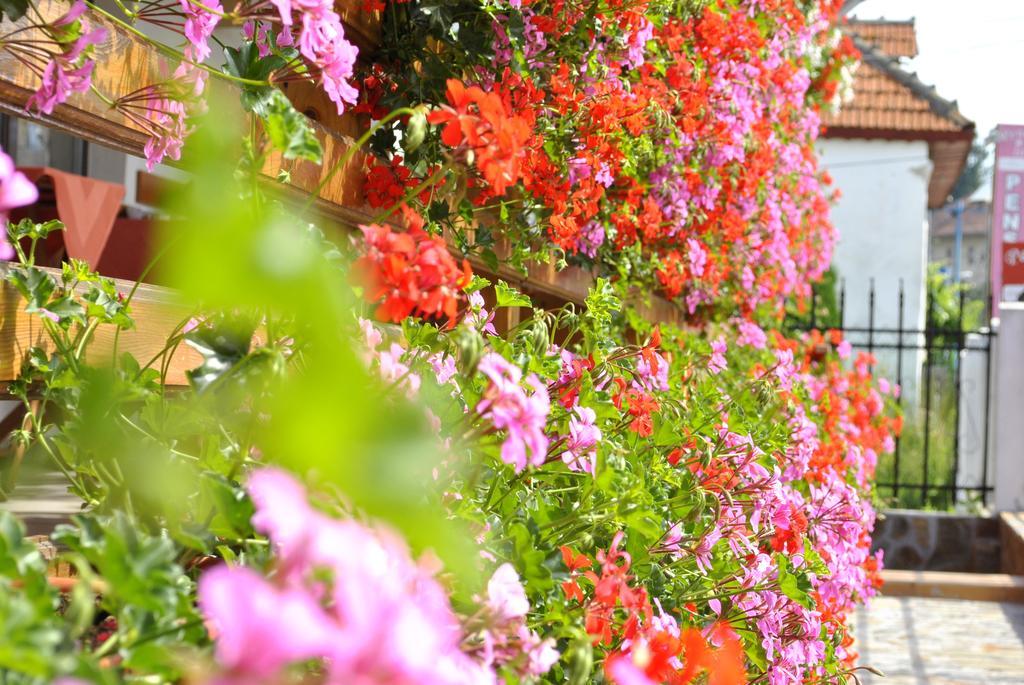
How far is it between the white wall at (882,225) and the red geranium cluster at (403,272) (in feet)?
45.2

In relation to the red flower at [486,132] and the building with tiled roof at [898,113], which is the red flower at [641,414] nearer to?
the red flower at [486,132]

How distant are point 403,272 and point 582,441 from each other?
49cm

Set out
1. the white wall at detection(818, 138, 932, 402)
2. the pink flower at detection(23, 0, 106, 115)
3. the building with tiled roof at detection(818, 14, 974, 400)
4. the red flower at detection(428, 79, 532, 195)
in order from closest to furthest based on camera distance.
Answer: the red flower at detection(428, 79, 532, 195) < the pink flower at detection(23, 0, 106, 115) < the building with tiled roof at detection(818, 14, 974, 400) < the white wall at detection(818, 138, 932, 402)

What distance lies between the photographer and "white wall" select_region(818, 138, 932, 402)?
13.9 meters

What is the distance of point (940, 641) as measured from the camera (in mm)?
4449

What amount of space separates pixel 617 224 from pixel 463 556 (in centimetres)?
261

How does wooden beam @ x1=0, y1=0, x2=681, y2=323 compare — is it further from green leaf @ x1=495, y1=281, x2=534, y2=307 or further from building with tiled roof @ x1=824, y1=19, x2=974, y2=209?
building with tiled roof @ x1=824, y1=19, x2=974, y2=209

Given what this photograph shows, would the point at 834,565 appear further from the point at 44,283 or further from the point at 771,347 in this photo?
the point at 771,347

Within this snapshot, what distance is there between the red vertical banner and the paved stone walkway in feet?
11.3

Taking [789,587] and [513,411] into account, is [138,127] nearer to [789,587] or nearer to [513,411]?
[513,411]

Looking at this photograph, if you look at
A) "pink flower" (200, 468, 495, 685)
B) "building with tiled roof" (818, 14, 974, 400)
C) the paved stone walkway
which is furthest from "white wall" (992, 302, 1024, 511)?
"pink flower" (200, 468, 495, 685)

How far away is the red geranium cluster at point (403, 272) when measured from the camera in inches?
27.7

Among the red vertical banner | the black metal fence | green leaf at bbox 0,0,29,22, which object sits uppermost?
the red vertical banner

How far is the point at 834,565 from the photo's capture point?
2.09 metres
